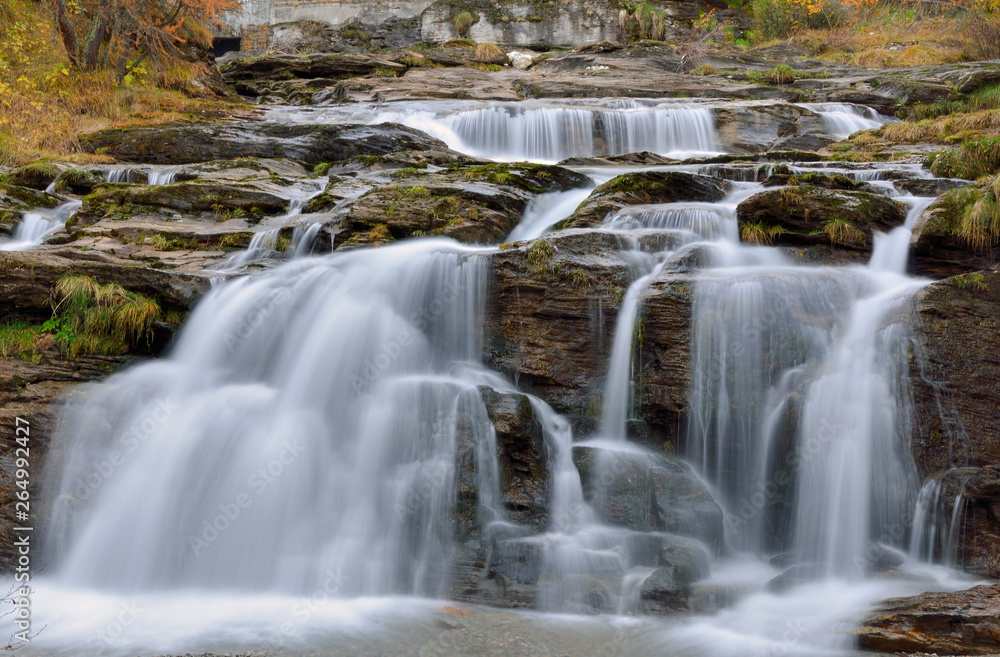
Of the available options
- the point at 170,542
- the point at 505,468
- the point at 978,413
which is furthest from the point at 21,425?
the point at 978,413

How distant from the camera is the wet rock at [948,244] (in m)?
6.48

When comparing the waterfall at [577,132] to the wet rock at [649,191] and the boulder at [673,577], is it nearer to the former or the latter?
the wet rock at [649,191]

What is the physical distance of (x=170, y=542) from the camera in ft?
17.5

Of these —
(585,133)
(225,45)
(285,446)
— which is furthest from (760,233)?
(225,45)

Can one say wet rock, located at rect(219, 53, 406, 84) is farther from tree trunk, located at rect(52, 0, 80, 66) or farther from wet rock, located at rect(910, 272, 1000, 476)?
wet rock, located at rect(910, 272, 1000, 476)

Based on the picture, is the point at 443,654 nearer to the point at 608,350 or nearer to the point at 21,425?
the point at 608,350

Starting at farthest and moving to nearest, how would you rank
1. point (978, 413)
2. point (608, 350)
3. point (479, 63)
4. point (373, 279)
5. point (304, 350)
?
point (479, 63), point (373, 279), point (304, 350), point (608, 350), point (978, 413)

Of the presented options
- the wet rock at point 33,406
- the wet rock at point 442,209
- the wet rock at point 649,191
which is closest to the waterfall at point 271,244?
the wet rock at point 442,209

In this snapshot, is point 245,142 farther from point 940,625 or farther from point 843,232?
point 940,625

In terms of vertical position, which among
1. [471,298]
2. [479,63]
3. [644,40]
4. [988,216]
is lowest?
[471,298]

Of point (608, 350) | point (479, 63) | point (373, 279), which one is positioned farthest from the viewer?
point (479, 63)

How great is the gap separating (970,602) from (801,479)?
1549mm

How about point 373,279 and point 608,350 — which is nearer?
point 608,350

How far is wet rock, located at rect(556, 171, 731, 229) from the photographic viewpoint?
27.8 feet
